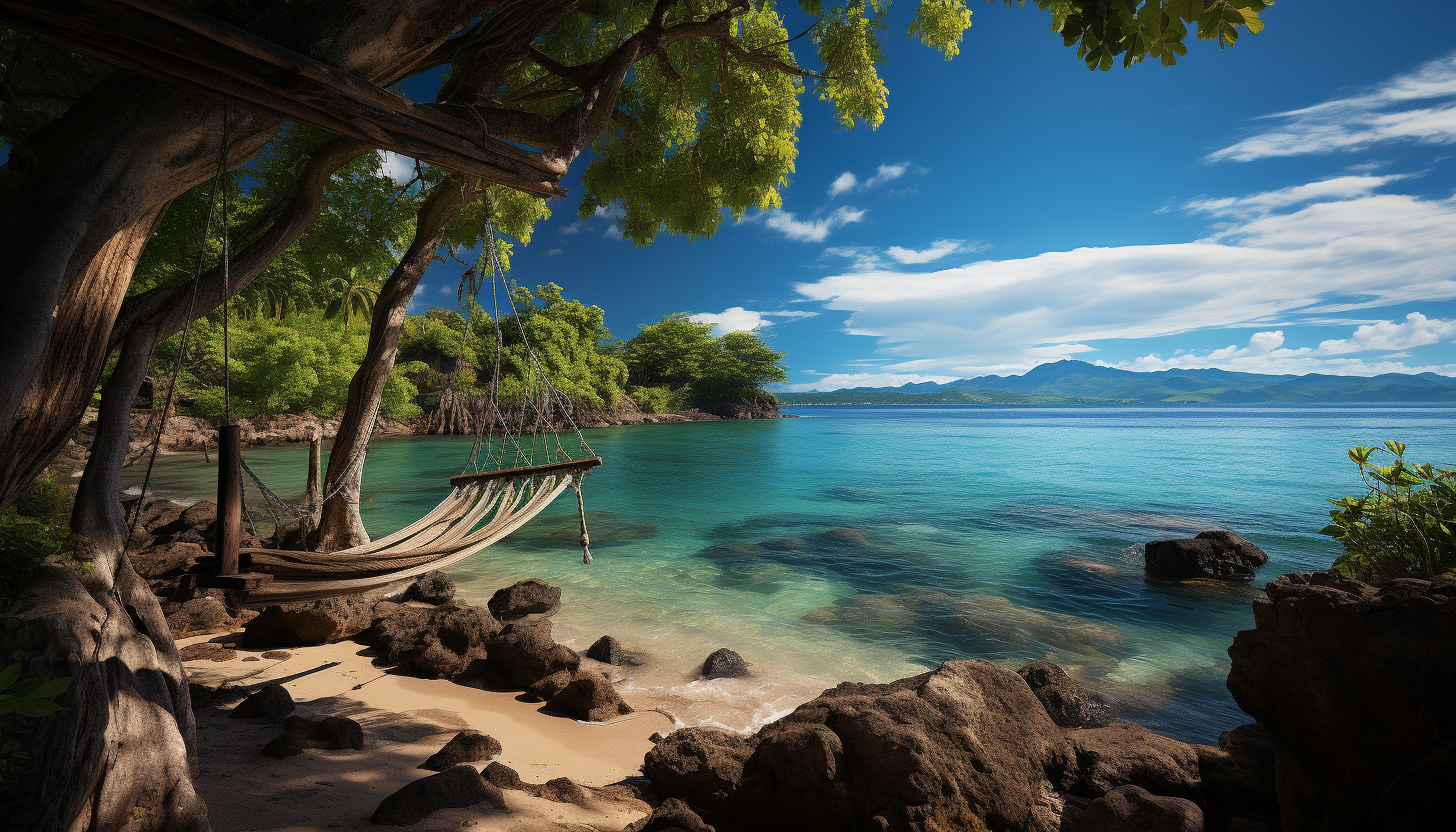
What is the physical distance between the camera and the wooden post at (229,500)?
5.18 ft

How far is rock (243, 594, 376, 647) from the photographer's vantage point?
3654 mm

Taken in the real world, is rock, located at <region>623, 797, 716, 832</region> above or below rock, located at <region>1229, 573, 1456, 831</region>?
below

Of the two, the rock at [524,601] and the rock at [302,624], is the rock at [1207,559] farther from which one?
the rock at [302,624]

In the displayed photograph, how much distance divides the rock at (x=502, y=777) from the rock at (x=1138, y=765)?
2.08 metres

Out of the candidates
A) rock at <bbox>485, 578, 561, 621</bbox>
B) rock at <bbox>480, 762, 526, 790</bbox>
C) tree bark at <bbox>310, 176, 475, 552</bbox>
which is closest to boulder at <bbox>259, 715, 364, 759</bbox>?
rock at <bbox>480, 762, 526, 790</bbox>

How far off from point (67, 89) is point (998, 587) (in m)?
7.59

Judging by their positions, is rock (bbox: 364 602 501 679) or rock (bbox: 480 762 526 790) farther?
rock (bbox: 364 602 501 679)

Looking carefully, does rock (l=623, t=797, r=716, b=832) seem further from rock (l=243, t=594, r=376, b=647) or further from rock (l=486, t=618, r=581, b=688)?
rock (l=243, t=594, r=376, b=647)

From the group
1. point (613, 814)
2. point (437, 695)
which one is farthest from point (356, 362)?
point (613, 814)

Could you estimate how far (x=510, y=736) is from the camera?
2680 mm

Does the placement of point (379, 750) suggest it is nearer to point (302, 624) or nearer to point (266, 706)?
point (266, 706)

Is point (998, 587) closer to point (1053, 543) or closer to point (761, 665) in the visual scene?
point (1053, 543)

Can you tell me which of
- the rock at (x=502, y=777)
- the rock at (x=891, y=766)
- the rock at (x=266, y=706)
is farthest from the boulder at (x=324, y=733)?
the rock at (x=891, y=766)

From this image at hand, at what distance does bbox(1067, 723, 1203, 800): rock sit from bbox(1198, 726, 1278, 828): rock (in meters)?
0.05
